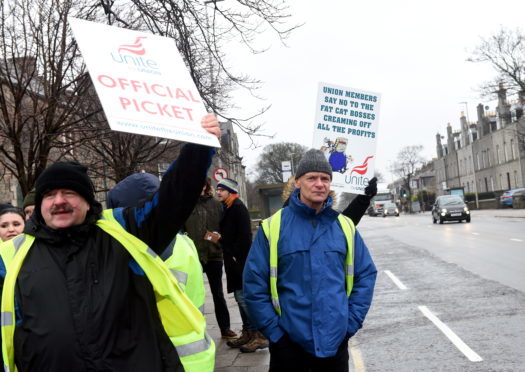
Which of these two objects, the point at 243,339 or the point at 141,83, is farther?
the point at 243,339

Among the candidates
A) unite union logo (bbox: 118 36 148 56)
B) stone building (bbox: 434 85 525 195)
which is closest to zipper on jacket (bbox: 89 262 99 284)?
unite union logo (bbox: 118 36 148 56)

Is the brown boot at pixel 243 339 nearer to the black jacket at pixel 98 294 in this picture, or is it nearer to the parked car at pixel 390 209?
the black jacket at pixel 98 294

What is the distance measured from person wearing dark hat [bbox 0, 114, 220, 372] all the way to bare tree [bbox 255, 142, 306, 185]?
8940 centimetres

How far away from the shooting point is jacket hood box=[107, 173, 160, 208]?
308 centimetres

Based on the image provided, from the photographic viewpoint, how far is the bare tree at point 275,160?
92562 millimetres

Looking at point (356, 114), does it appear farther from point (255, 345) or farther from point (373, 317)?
point (373, 317)

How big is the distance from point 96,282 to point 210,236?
4.31 m

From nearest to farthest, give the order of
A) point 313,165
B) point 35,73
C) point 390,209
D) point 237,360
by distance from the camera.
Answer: point 313,165, point 237,360, point 35,73, point 390,209

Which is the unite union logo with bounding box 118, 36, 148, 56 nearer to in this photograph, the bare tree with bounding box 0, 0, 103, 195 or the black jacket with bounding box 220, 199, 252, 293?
the black jacket with bounding box 220, 199, 252, 293

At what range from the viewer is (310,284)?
3359 mm

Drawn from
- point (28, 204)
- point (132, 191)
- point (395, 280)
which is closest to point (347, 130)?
point (28, 204)

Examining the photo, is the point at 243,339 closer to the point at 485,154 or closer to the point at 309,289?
the point at 309,289

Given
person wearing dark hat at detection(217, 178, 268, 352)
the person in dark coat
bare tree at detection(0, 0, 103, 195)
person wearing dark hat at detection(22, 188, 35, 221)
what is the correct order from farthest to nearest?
bare tree at detection(0, 0, 103, 195) → the person in dark coat → person wearing dark hat at detection(217, 178, 268, 352) → person wearing dark hat at detection(22, 188, 35, 221)

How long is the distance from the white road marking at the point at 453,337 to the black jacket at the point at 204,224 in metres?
2.80
